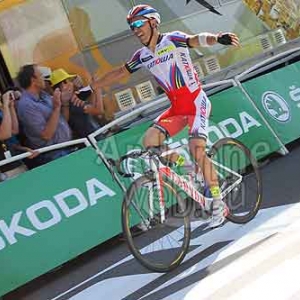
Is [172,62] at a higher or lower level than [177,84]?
higher

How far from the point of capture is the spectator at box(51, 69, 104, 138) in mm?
7119

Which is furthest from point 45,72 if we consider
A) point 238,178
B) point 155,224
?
point 155,224

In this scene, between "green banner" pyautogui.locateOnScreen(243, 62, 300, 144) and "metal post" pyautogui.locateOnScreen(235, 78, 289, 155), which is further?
"green banner" pyautogui.locateOnScreen(243, 62, 300, 144)

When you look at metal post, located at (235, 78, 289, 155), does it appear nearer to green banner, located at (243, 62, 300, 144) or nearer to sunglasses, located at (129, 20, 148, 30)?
green banner, located at (243, 62, 300, 144)

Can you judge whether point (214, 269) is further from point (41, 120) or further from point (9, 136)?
point (41, 120)

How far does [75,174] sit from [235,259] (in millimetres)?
1954

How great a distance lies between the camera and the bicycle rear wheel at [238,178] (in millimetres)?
5762

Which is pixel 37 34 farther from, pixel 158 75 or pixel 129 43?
pixel 158 75

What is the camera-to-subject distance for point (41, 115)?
22.2 ft

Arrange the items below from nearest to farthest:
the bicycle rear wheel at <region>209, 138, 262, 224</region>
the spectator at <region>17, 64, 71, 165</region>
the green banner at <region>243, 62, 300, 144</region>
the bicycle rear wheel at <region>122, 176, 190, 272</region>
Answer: the bicycle rear wheel at <region>122, 176, 190, 272</region> < the bicycle rear wheel at <region>209, 138, 262, 224</region> < the spectator at <region>17, 64, 71, 165</region> < the green banner at <region>243, 62, 300, 144</region>

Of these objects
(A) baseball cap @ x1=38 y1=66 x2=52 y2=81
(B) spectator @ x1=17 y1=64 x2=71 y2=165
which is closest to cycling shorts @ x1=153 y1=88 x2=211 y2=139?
(B) spectator @ x1=17 y1=64 x2=71 y2=165

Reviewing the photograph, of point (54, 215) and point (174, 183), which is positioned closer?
point (174, 183)

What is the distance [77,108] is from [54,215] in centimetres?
184

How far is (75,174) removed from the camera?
19.9 ft
